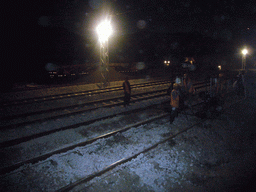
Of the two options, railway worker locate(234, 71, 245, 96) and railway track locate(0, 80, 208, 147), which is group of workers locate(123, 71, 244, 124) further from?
railway track locate(0, 80, 208, 147)

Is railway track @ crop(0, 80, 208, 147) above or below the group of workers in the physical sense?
below

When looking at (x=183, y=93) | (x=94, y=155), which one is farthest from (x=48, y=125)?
(x=183, y=93)

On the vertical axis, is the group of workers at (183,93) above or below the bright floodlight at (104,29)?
below

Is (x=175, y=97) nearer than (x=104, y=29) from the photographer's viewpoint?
Yes

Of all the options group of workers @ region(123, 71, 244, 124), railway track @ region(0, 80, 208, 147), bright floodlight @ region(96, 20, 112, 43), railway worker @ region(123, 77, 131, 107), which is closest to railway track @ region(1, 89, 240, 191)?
group of workers @ region(123, 71, 244, 124)

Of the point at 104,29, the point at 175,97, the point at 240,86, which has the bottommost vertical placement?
the point at 175,97

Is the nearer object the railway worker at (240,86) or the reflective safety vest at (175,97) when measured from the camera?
the reflective safety vest at (175,97)

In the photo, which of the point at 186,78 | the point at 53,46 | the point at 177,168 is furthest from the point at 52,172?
the point at 53,46

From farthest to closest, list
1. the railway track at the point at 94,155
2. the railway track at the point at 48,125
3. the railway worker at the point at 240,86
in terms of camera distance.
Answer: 1. the railway worker at the point at 240,86
2. the railway track at the point at 48,125
3. the railway track at the point at 94,155

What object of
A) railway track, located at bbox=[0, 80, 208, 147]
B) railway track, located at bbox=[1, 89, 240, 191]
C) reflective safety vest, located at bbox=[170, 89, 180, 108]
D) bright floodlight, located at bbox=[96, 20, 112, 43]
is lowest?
railway track, located at bbox=[1, 89, 240, 191]

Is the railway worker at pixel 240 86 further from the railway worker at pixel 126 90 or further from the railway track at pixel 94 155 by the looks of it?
the railway worker at pixel 126 90

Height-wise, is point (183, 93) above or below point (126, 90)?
below

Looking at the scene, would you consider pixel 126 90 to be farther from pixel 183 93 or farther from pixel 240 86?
pixel 240 86

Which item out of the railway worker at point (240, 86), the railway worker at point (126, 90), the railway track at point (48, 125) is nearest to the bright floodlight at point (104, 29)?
the railway worker at point (126, 90)
